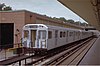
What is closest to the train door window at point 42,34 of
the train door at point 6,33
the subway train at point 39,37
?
the subway train at point 39,37

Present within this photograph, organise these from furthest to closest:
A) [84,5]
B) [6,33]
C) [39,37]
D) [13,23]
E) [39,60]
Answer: [6,33] → [13,23] → [39,37] → [39,60] → [84,5]

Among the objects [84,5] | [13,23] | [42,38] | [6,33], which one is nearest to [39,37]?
[42,38]

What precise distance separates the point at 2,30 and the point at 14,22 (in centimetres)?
290

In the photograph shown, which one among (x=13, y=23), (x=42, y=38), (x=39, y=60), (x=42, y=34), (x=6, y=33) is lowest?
(x=39, y=60)

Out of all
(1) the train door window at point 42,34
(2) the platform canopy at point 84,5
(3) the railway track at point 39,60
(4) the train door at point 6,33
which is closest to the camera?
(2) the platform canopy at point 84,5

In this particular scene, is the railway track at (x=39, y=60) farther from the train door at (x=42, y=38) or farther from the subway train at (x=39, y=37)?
the train door at (x=42, y=38)

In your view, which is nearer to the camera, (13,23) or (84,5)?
(84,5)

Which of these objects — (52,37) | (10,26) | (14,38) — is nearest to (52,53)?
(52,37)

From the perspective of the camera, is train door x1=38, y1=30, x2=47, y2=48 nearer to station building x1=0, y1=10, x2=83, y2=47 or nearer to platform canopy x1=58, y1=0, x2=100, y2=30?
platform canopy x1=58, y1=0, x2=100, y2=30

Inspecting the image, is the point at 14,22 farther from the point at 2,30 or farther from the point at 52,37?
the point at 52,37

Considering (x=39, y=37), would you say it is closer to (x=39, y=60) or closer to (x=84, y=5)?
(x=39, y=60)

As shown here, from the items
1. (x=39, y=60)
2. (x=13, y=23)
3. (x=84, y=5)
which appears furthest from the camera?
(x=13, y=23)

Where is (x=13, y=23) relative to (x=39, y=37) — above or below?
above

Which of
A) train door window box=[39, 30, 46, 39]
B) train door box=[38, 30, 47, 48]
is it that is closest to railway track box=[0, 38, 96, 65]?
train door box=[38, 30, 47, 48]
